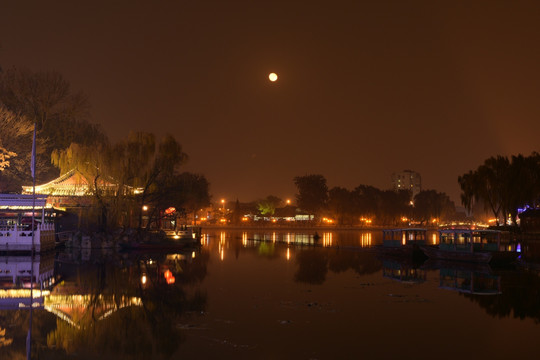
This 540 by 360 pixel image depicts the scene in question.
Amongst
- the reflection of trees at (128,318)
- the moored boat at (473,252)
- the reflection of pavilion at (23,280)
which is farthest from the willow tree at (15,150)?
the moored boat at (473,252)

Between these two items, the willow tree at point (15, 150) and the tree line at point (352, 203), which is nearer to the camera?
the willow tree at point (15, 150)

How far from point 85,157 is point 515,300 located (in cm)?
3655

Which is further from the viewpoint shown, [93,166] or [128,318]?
[93,166]

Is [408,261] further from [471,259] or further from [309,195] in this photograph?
[309,195]

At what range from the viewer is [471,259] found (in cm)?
3547

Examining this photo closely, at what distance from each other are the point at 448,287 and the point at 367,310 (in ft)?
25.3

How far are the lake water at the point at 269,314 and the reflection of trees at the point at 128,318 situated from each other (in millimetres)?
39

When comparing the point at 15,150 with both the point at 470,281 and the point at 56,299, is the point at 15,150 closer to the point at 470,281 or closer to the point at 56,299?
the point at 56,299

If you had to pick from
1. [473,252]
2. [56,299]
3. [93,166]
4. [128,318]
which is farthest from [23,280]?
[473,252]

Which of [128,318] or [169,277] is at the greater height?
[169,277]

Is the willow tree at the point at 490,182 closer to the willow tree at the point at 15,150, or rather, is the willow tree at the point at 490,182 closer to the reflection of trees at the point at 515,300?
the reflection of trees at the point at 515,300

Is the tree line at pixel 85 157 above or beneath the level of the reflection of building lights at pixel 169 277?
above

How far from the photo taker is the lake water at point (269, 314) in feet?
41.1

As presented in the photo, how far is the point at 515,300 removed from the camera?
799 inches
